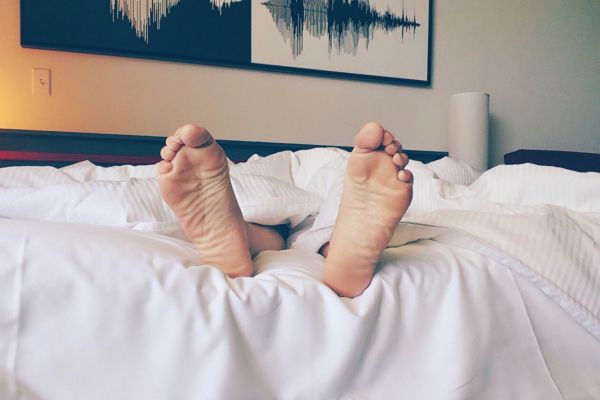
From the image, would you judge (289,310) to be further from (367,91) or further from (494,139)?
(494,139)

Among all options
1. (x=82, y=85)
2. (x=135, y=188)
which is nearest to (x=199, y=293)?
(x=135, y=188)

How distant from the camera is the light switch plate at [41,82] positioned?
175 centimetres

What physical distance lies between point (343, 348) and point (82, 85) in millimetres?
1582

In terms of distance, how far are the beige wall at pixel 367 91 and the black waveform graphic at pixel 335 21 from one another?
0.16 metres

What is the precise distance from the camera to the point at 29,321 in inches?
20.5

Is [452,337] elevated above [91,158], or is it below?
below

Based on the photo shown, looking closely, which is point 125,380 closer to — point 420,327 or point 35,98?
point 420,327

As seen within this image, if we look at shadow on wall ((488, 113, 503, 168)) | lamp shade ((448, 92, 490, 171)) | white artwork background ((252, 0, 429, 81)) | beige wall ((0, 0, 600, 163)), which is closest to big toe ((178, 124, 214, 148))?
beige wall ((0, 0, 600, 163))

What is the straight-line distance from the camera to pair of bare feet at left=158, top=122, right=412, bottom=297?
668mm

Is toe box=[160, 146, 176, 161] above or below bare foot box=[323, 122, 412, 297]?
above

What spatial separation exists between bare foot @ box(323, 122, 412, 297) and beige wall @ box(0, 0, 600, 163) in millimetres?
1405

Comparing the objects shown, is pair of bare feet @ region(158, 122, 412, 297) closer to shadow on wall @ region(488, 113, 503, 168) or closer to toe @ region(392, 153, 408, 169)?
toe @ region(392, 153, 408, 169)

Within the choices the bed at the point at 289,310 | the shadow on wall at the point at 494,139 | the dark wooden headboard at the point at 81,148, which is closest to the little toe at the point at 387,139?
the bed at the point at 289,310

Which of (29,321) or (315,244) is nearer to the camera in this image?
(29,321)
